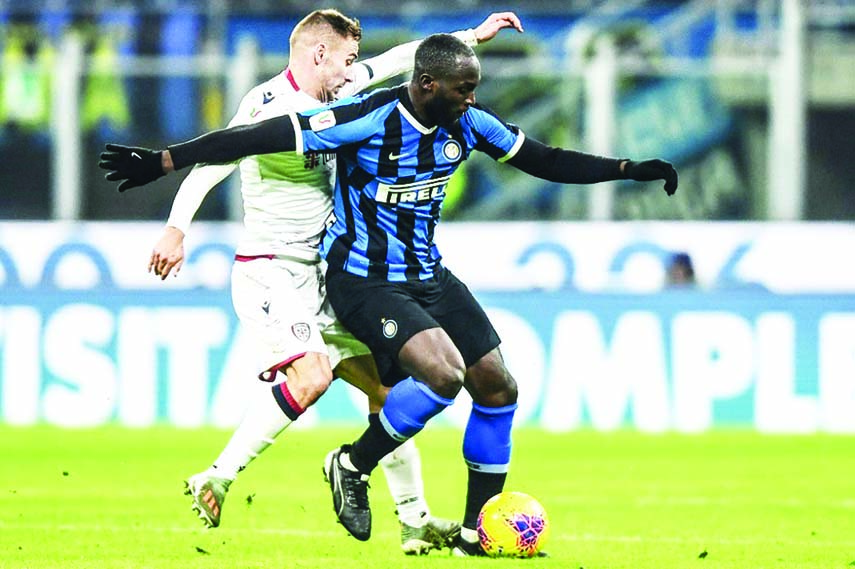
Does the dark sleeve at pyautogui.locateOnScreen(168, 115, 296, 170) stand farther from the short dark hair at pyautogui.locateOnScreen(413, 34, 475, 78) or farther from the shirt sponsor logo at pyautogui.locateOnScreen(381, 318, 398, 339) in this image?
the shirt sponsor logo at pyautogui.locateOnScreen(381, 318, 398, 339)

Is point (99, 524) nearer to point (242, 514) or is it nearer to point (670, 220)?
point (242, 514)

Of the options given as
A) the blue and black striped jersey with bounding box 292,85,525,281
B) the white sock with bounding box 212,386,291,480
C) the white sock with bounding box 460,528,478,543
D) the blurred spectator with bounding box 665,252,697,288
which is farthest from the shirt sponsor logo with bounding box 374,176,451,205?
the blurred spectator with bounding box 665,252,697,288

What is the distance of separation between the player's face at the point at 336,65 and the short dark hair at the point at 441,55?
2.16 feet

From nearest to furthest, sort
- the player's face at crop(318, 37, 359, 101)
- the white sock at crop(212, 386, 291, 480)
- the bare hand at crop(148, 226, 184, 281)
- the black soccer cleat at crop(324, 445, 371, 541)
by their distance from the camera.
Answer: the bare hand at crop(148, 226, 184, 281)
the black soccer cleat at crop(324, 445, 371, 541)
the white sock at crop(212, 386, 291, 480)
the player's face at crop(318, 37, 359, 101)

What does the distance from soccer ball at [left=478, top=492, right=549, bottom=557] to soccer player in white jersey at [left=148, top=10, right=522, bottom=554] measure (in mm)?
364

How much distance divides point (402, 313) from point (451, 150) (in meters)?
0.69

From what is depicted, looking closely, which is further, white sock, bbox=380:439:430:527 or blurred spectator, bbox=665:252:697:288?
blurred spectator, bbox=665:252:697:288

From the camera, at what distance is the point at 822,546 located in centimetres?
710

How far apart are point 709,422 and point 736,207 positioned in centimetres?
234

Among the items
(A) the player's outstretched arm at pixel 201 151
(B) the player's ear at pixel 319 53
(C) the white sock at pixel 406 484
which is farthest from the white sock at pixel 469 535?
(B) the player's ear at pixel 319 53

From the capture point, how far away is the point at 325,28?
A: 22.5 ft

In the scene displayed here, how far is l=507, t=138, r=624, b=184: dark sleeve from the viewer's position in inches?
266

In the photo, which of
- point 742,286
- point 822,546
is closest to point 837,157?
point 742,286

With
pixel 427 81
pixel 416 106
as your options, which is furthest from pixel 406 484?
pixel 427 81
